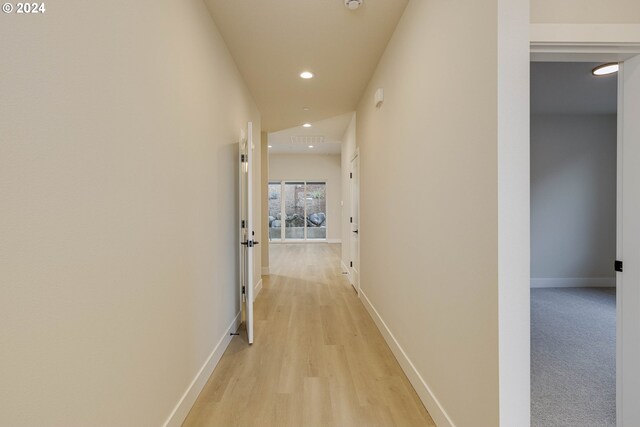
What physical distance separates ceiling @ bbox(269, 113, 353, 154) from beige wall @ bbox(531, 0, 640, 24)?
4100 millimetres

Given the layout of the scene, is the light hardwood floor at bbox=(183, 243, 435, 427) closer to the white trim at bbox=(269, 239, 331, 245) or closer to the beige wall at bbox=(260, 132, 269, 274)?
the beige wall at bbox=(260, 132, 269, 274)

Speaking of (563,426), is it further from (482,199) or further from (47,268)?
(47,268)

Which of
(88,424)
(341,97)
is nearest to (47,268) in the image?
(88,424)

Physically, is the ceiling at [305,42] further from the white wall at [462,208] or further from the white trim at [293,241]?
the white trim at [293,241]

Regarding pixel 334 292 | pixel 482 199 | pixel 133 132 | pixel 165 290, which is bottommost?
pixel 334 292

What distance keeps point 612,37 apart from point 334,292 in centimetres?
420

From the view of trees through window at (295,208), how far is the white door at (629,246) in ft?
31.5

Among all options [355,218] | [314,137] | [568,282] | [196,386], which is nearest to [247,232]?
[196,386]

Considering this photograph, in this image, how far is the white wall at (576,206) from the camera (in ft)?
17.5

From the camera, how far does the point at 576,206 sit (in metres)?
5.35

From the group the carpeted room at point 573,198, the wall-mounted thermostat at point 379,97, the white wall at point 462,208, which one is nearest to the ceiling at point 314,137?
the wall-mounted thermostat at point 379,97

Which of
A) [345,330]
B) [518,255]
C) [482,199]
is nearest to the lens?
[518,255]

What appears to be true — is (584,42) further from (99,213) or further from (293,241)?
(293,241)

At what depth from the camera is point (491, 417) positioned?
135cm
